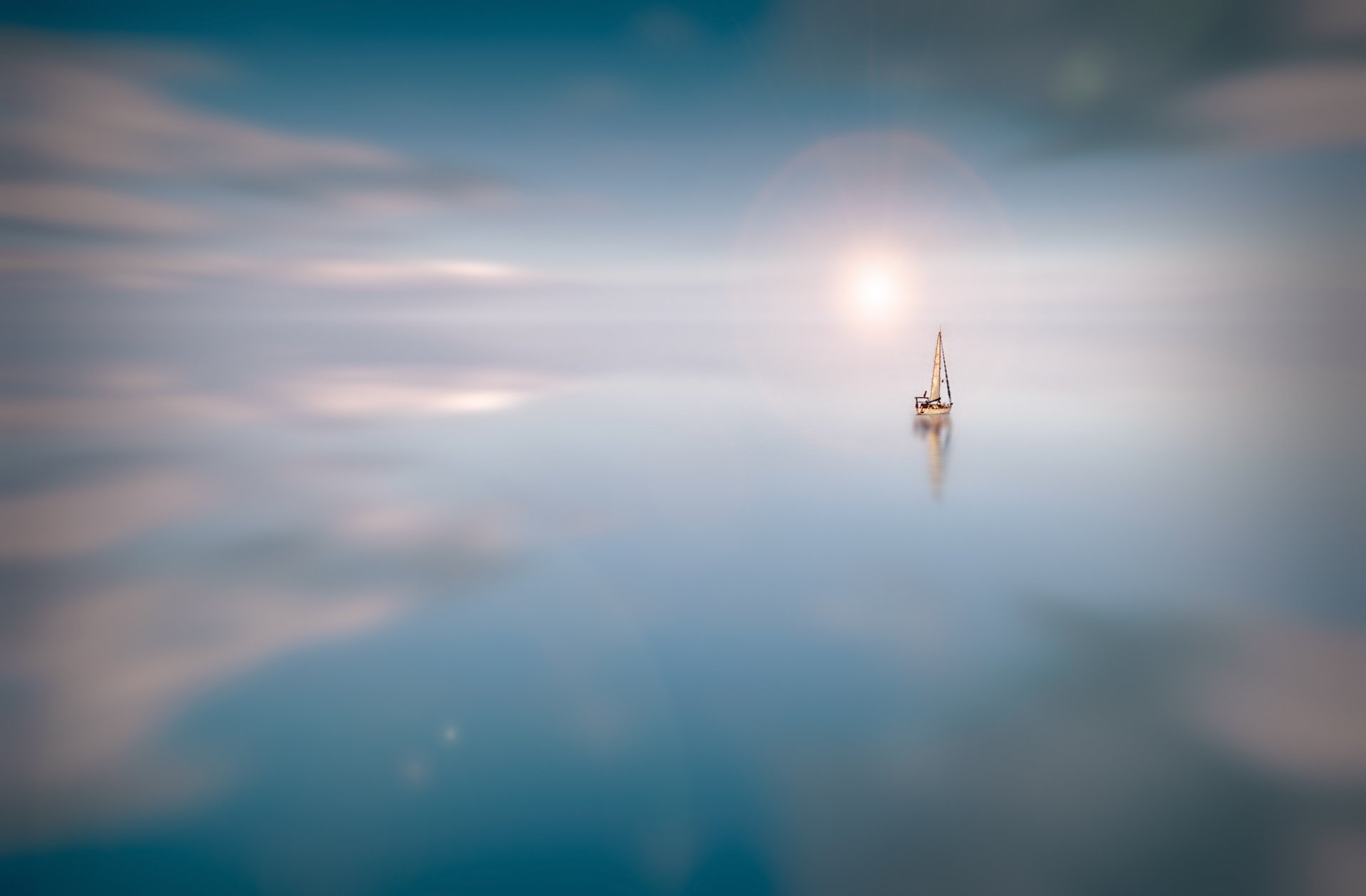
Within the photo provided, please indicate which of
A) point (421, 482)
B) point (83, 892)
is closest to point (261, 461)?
point (421, 482)

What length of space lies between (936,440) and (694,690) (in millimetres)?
88003

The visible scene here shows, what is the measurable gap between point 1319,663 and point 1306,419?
116018 mm

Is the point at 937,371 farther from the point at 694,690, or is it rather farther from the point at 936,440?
the point at 694,690

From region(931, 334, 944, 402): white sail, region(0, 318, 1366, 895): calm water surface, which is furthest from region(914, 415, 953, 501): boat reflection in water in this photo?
region(931, 334, 944, 402): white sail

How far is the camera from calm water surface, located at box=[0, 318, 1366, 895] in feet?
71.4

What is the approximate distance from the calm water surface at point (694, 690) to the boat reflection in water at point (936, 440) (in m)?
3.46

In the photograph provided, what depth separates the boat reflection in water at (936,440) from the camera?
247 ft

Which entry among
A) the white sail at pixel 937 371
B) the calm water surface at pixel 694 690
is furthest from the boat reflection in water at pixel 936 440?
the white sail at pixel 937 371

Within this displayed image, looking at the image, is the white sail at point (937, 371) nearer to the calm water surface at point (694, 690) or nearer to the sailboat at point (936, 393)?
the sailboat at point (936, 393)

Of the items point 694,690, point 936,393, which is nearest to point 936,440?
point 936,393

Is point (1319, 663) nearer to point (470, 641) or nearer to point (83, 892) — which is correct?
point (470, 641)

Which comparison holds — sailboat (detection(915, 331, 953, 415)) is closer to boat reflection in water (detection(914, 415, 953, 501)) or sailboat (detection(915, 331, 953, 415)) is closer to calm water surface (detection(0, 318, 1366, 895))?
boat reflection in water (detection(914, 415, 953, 501))

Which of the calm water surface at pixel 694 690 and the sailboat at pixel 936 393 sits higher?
the sailboat at pixel 936 393

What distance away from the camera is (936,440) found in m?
109
